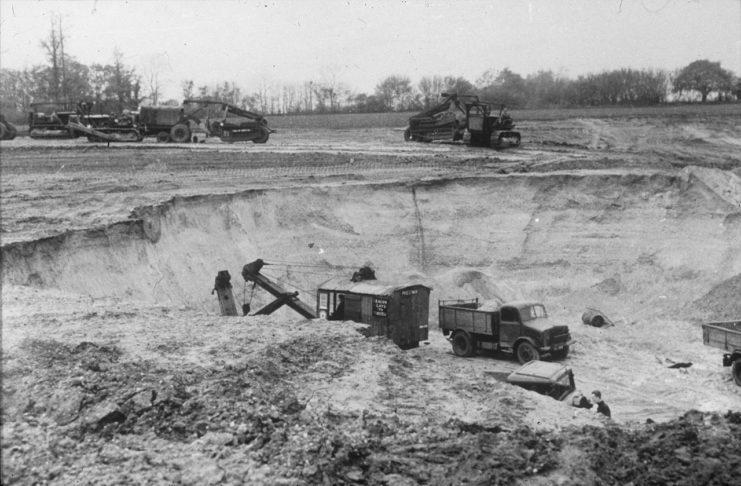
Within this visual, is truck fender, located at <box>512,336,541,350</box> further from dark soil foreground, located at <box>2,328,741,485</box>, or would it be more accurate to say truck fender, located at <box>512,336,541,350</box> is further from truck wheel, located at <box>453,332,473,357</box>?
dark soil foreground, located at <box>2,328,741,485</box>

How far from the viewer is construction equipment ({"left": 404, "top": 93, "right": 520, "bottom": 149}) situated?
30859 millimetres

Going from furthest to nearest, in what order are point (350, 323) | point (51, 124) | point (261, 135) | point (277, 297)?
1. point (261, 135)
2. point (51, 124)
3. point (277, 297)
4. point (350, 323)

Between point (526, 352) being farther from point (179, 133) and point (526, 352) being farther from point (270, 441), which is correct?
point (179, 133)

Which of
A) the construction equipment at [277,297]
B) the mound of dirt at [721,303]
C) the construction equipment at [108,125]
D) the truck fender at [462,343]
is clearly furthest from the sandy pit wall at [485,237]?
the construction equipment at [108,125]

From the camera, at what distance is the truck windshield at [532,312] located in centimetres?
1694

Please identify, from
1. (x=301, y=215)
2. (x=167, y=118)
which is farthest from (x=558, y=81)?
(x=301, y=215)

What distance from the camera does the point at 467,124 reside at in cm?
3133

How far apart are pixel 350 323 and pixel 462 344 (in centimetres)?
607

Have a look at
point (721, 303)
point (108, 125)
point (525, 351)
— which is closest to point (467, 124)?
point (721, 303)

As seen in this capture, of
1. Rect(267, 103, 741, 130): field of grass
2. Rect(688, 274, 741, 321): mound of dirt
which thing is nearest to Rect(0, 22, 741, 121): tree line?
Rect(267, 103, 741, 130): field of grass

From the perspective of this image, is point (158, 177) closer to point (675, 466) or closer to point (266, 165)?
point (266, 165)

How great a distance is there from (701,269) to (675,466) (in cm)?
1594

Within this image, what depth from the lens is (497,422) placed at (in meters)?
8.28

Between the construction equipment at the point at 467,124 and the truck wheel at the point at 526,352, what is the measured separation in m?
15.5
